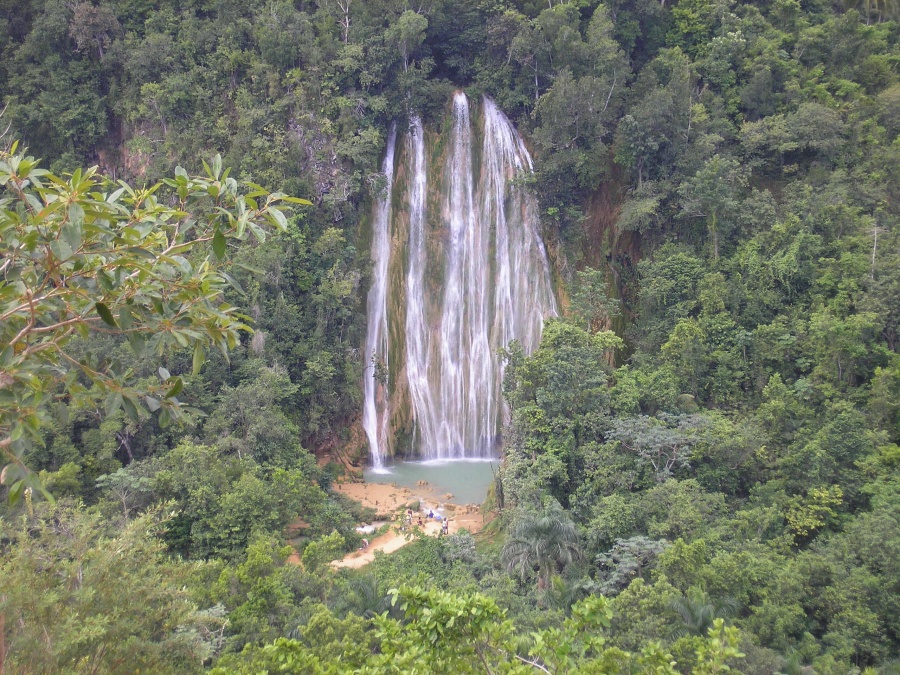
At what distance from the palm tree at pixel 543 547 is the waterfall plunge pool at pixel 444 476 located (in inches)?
188

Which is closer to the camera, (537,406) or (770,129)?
(537,406)

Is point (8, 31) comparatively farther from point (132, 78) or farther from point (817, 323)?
point (817, 323)

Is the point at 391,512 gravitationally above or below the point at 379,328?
below

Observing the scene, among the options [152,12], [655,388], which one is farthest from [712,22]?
[152,12]

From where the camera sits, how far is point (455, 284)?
2005cm

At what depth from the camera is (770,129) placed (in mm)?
18359

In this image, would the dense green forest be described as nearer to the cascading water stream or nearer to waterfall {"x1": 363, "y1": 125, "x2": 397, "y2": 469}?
waterfall {"x1": 363, "y1": 125, "x2": 397, "y2": 469}

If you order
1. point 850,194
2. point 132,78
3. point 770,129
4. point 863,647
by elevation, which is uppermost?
point 132,78

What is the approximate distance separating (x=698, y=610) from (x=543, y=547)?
2.93 m

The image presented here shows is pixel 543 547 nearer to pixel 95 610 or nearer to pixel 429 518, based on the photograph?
pixel 429 518

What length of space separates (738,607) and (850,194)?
11.7 m

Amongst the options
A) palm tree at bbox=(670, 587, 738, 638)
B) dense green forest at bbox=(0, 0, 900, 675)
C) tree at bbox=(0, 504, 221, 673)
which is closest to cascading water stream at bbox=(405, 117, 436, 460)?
dense green forest at bbox=(0, 0, 900, 675)

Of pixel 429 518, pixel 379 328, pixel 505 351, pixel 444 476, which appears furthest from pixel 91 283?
pixel 379 328

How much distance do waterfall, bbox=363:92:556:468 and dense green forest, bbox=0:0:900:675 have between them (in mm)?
865
